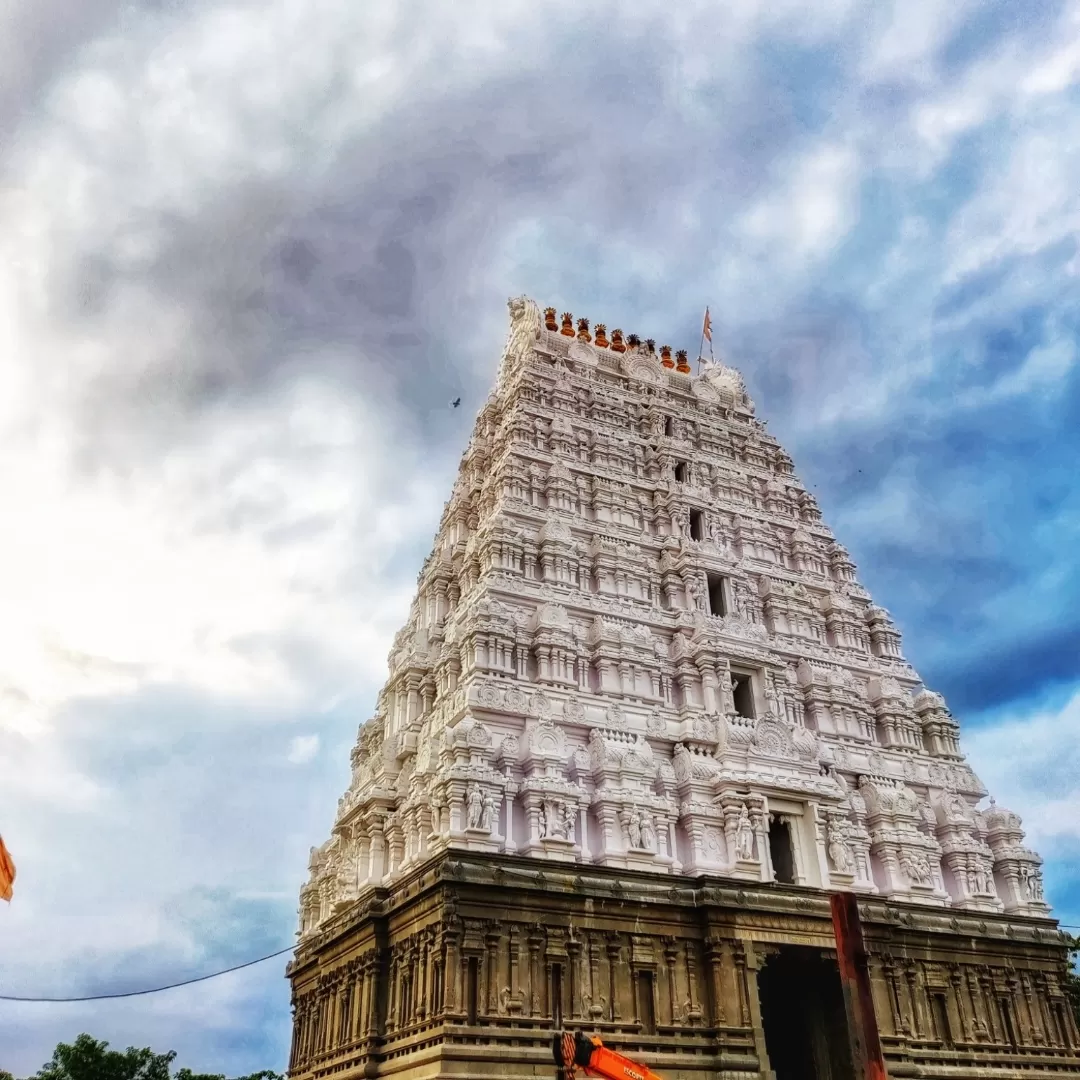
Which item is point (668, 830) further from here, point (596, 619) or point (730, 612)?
point (730, 612)

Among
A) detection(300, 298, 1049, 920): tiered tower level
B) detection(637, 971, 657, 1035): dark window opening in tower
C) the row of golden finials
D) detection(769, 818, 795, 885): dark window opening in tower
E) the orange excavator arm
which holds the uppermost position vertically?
the row of golden finials

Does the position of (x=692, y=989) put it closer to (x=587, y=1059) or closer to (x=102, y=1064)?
(x=587, y=1059)

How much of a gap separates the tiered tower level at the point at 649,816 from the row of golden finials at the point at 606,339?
5.07 meters

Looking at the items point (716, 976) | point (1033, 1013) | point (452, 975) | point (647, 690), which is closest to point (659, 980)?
point (716, 976)

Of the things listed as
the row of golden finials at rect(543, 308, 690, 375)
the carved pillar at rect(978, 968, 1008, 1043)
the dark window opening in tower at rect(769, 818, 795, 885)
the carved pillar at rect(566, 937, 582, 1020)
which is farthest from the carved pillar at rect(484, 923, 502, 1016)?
the row of golden finials at rect(543, 308, 690, 375)

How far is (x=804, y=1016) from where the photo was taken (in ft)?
85.9

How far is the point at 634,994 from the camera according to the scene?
72.5ft

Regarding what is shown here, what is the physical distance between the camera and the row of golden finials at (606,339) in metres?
41.7

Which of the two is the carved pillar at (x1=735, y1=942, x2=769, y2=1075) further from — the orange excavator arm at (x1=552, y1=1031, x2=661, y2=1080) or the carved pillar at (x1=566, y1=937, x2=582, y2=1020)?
the orange excavator arm at (x1=552, y1=1031, x2=661, y2=1080)

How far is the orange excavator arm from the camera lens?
15.8 m

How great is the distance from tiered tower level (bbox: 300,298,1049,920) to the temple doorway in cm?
213

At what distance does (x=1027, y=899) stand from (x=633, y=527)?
15.3 m

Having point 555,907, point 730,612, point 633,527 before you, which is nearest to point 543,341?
point 633,527

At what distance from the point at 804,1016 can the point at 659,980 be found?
6.08 m
